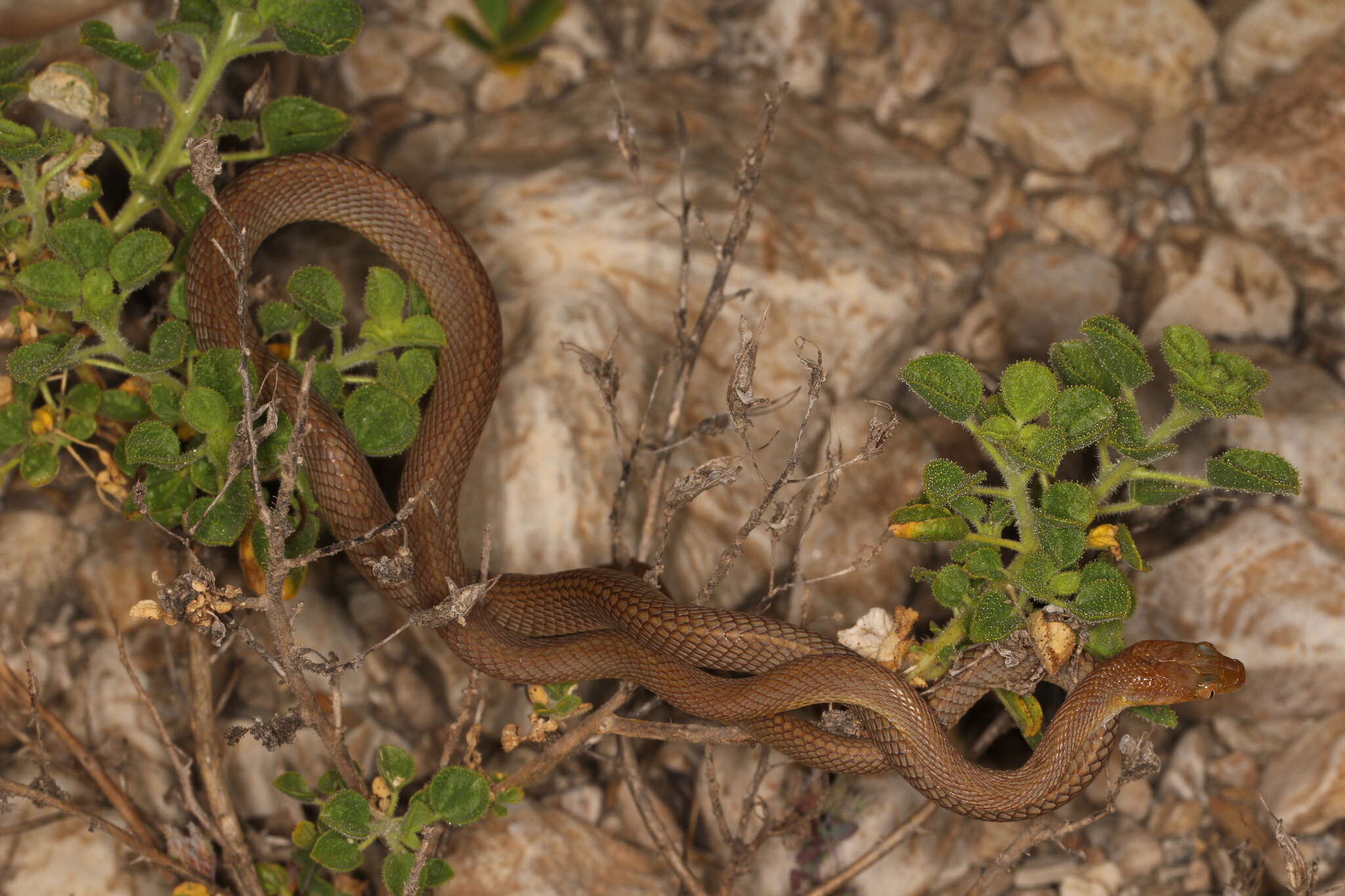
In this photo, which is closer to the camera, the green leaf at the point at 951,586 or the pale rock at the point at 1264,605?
the green leaf at the point at 951,586

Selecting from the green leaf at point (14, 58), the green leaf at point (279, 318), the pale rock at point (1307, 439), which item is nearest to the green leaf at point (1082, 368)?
the pale rock at point (1307, 439)

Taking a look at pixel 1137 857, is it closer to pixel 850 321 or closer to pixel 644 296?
pixel 850 321

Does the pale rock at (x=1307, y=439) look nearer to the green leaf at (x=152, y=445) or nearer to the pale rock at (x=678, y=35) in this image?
the pale rock at (x=678, y=35)

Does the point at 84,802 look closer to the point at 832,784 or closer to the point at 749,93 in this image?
the point at 832,784

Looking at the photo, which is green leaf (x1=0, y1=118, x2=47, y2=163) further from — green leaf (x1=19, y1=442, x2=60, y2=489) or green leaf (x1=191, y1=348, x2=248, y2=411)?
green leaf (x1=19, y1=442, x2=60, y2=489)

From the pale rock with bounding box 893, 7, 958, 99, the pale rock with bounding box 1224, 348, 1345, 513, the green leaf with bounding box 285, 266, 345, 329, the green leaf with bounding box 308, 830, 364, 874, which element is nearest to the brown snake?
the green leaf with bounding box 285, 266, 345, 329

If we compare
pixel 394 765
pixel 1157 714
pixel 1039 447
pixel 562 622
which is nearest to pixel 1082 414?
pixel 1039 447
